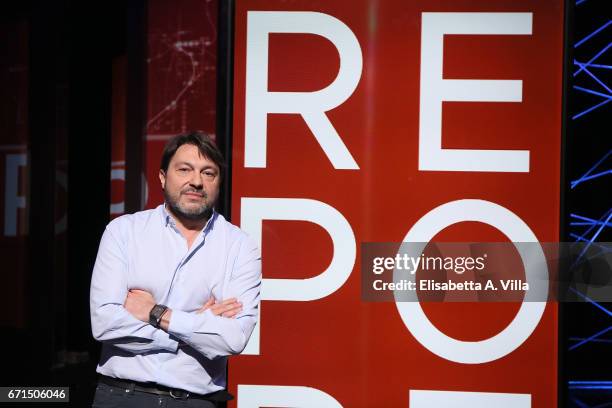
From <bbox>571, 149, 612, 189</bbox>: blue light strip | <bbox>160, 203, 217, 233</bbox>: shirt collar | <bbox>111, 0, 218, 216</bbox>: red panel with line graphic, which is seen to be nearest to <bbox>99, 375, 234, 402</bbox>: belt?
<bbox>160, 203, 217, 233</bbox>: shirt collar

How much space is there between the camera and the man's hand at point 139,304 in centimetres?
193

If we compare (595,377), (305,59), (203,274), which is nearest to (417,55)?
(305,59)

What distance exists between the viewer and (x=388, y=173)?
9.35 ft

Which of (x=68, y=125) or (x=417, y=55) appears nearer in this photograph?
(x=417, y=55)

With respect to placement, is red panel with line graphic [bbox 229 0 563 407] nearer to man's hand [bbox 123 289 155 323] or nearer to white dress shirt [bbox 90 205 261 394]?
white dress shirt [bbox 90 205 261 394]

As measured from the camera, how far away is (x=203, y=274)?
6.59ft

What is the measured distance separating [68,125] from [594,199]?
4493 millimetres

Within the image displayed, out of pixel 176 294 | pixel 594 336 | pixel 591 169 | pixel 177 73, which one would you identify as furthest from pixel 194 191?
pixel 594 336

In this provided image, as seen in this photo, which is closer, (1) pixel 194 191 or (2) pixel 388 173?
(1) pixel 194 191

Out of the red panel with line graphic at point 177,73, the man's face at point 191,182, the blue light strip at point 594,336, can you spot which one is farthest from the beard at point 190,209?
the blue light strip at point 594,336

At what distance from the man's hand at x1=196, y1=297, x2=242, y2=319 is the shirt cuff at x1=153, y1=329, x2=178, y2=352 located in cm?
14

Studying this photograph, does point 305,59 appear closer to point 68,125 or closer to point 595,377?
point 68,125

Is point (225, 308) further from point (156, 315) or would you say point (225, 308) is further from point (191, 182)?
point (191, 182)

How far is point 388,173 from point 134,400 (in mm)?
1549
